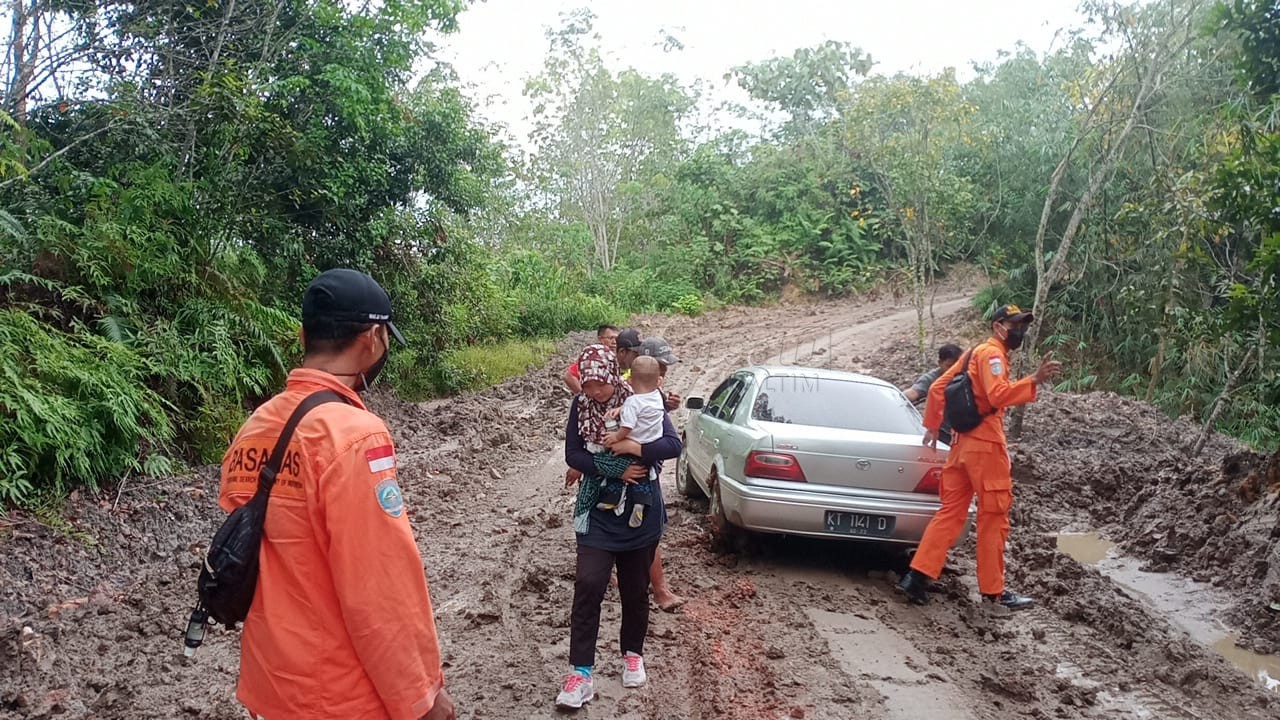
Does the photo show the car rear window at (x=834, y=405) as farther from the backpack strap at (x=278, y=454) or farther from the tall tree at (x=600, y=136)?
the tall tree at (x=600, y=136)

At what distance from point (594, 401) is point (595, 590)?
3.16 ft

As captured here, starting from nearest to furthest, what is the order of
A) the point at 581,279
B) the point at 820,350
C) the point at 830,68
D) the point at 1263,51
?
1. the point at 1263,51
2. the point at 820,350
3. the point at 581,279
4. the point at 830,68

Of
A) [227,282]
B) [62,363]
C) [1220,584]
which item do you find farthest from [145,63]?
[1220,584]

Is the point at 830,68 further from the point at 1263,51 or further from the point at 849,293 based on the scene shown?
the point at 1263,51

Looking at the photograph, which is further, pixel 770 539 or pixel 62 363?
pixel 770 539

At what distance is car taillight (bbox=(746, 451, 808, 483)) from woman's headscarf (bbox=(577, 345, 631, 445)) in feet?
6.79

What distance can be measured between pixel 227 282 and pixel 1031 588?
8.18 metres

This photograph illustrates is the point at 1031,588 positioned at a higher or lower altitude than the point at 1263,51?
lower

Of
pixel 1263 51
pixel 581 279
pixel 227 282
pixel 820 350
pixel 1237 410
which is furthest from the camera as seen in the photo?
pixel 581 279

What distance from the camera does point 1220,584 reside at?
6609 mm

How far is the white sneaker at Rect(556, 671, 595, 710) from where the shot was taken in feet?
14.2

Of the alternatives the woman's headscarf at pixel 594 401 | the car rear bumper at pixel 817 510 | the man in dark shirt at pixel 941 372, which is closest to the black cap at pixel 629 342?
the woman's headscarf at pixel 594 401

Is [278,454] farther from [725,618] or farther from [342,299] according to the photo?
[725,618]

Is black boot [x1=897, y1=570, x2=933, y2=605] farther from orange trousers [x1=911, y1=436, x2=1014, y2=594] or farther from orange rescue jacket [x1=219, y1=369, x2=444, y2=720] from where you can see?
orange rescue jacket [x1=219, y1=369, x2=444, y2=720]
